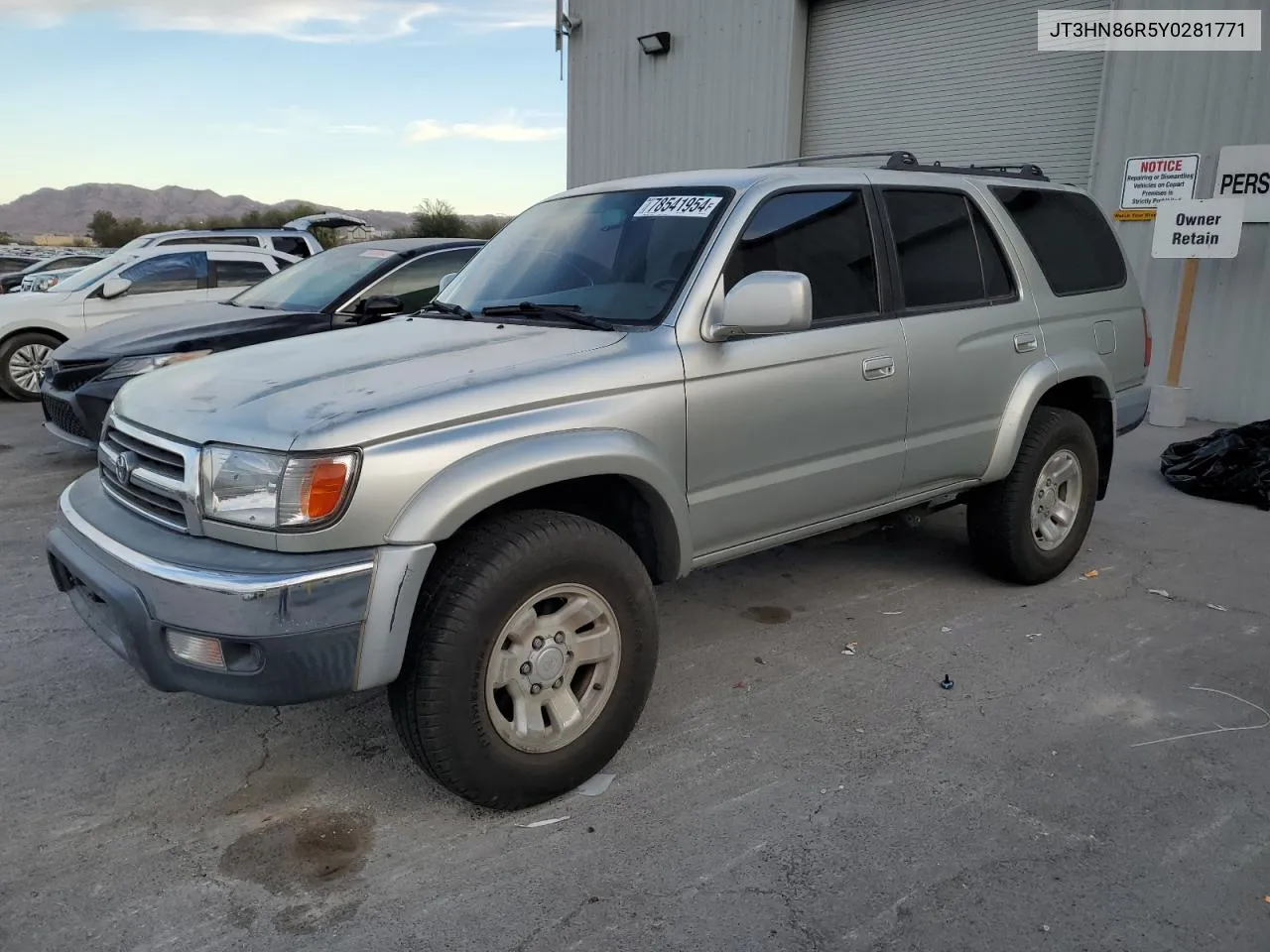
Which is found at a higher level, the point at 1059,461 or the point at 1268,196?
the point at 1268,196

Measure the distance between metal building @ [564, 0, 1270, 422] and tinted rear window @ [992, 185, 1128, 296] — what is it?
4607 millimetres

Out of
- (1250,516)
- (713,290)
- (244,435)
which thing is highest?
(713,290)

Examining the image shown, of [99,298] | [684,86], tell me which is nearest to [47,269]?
[99,298]

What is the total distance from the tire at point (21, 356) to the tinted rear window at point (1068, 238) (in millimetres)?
9443

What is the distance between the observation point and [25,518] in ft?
19.6

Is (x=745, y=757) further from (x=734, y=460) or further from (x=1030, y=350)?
(x=1030, y=350)

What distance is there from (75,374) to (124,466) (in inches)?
174

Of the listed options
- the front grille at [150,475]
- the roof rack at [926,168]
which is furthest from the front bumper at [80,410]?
the roof rack at [926,168]

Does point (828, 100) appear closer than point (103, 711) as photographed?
No

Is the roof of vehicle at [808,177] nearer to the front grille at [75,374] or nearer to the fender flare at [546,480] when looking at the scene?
the fender flare at [546,480]

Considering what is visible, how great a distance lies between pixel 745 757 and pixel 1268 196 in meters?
7.69

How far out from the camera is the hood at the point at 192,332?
6711 mm

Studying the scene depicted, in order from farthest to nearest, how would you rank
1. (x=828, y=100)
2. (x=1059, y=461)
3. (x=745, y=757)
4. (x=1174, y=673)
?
(x=828, y=100) → (x=1059, y=461) → (x=1174, y=673) → (x=745, y=757)

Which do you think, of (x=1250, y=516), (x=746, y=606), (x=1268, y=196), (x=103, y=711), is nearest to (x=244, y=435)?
(x=103, y=711)
